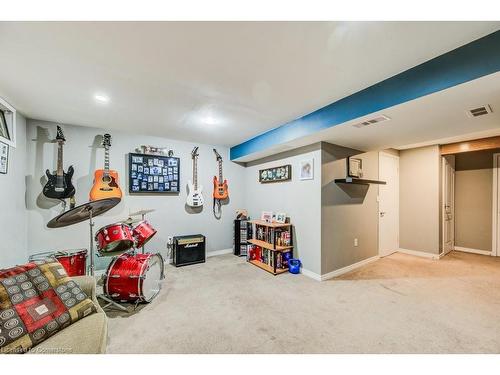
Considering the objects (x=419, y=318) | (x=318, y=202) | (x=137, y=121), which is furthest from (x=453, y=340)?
(x=137, y=121)

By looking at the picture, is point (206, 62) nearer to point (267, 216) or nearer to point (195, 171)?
point (195, 171)

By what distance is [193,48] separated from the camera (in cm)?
147

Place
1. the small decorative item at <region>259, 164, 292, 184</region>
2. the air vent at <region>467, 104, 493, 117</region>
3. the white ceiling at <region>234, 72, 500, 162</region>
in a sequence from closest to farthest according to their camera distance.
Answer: the white ceiling at <region>234, 72, 500, 162</region> < the air vent at <region>467, 104, 493, 117</region> < the small decorative item at <region>259, 164, 292, 184</region>

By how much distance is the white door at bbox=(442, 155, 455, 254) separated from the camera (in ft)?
13.8

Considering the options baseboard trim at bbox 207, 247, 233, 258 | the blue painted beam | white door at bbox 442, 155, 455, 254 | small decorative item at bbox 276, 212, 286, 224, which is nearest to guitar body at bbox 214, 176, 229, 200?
baseboard trim at bbox 207, 247, 233, 258

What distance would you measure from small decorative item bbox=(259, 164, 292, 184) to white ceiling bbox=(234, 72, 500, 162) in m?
0.38

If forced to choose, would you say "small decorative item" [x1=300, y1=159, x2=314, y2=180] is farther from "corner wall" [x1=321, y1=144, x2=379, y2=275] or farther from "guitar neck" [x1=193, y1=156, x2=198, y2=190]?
"guitar neck" [x1=193, y1=156, x2=198, y2=190]

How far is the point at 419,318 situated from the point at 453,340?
0.32 meters

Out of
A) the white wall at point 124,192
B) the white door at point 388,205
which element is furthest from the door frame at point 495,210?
the white wall at point 124,192

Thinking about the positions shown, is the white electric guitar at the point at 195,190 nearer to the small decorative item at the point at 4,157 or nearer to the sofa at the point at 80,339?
the small decorative item at the point at 4,157

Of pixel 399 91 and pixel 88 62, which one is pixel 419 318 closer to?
pixel 399 91

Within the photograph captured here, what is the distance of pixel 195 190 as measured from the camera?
13.3ft

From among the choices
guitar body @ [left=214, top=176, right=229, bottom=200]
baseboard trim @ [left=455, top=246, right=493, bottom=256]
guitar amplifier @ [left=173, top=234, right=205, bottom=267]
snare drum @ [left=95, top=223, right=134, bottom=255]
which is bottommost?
baseboard trim @ [left=455, top=246, right=493, bottom=256]

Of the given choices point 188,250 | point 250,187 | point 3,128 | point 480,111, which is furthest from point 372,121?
point 3,128
